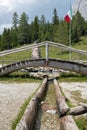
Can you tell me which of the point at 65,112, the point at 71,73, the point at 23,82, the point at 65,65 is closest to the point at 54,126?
the point at 65,112

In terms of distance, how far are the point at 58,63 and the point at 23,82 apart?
3430 mm

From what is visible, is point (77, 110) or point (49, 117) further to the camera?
point (49, 117)

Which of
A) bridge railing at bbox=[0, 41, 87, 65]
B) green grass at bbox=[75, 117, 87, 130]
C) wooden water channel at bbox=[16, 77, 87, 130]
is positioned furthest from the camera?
bridge railing at bbox=[0, 41, 87, 65]

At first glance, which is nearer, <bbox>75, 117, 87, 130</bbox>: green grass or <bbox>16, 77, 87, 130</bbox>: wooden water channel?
<bbox>16, 77, 87, 130</bbox>: wooden water channel

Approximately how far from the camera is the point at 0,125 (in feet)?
31.7

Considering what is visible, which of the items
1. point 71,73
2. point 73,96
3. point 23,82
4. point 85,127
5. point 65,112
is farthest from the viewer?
point 71,73

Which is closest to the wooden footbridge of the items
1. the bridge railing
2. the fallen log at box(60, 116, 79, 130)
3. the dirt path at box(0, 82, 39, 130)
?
the bridge railing

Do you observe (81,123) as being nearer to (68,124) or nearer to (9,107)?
(68,124)

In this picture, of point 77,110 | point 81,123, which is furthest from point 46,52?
point 81,123

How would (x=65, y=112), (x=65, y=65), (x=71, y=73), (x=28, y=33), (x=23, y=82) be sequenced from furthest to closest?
(x=28, y=33) < (x=71, y=73) < (x=65, y=65) < (x=23, y=82) < (x=65, y=112)

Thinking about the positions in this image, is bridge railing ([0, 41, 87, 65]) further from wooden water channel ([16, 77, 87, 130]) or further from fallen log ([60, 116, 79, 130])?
fallen log ([60, 116, 79, 130])

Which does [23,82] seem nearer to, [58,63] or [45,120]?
[58,63]

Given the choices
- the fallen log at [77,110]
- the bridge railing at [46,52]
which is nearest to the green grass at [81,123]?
the fallen log at [77,110]

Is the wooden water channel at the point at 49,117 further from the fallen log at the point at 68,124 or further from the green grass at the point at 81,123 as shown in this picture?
the green grass at the point at 81,123
